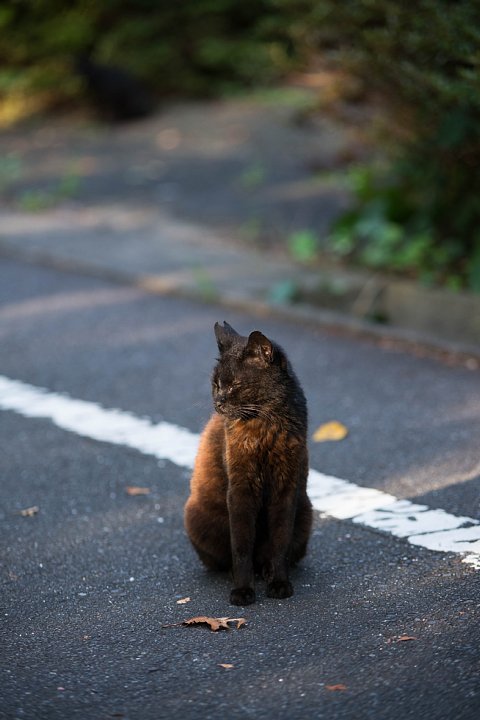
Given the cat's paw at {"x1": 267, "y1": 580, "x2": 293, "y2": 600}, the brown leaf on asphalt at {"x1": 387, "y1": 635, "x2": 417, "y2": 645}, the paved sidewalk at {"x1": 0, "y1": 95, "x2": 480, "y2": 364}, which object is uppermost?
the brown leaf on asphalt at {"x1": 387, "y1": 635, "x2": 417, "y2": 645}

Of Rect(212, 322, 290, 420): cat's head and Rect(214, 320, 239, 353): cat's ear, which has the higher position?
Rect(214, 320, 239, 353): cat's ear

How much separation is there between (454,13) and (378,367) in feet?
8.31

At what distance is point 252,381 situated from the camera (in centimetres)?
427

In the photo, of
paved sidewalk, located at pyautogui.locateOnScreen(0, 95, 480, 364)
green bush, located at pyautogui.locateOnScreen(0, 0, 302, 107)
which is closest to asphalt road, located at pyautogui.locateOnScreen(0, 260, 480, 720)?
paved sidewalk, located at pyautogui.locateOnScreen(0, 95, 480, 364)

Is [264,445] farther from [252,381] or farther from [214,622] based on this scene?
[214,622]

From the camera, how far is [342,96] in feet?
33.1

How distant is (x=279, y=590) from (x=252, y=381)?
832mm

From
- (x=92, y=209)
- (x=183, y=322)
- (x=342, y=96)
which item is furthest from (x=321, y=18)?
(x=92, y=209)

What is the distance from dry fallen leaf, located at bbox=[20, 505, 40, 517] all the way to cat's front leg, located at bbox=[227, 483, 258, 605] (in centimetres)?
142

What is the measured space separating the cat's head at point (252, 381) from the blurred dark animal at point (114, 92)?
12571 millimetres

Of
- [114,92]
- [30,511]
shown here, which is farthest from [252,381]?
[114,92]

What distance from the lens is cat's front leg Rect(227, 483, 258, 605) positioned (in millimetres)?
4234

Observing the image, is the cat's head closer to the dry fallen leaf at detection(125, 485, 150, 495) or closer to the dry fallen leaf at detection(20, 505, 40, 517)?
the dry fallen leaf at detection(125, 485, 150, 495)

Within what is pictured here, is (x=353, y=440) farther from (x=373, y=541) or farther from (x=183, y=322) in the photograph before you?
(x=183, y=322)
